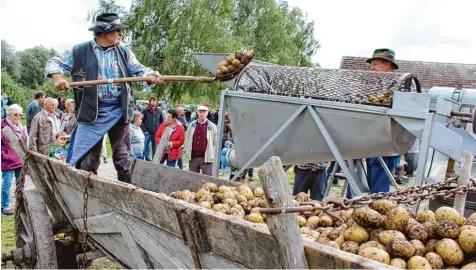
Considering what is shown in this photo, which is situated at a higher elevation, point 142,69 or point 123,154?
point 142,69

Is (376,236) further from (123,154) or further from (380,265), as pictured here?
(123,154)

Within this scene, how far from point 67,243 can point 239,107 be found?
9.66ft

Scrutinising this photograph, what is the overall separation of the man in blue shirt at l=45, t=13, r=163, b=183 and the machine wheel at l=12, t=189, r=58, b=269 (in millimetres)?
506

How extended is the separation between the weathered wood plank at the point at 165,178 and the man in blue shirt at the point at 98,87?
676mm

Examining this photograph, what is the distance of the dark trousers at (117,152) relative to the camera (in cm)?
414

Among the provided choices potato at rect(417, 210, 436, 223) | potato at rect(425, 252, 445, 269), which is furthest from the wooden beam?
potato at rect(417, 210, 436, 223)

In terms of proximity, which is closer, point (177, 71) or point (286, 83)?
point (286, 83)

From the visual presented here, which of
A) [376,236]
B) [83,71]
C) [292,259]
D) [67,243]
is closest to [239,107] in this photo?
[83,71]

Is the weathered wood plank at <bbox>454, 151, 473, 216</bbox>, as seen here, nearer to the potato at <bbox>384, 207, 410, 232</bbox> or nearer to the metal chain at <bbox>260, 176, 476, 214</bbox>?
the metal chain at <bbox>260, 176, 476, 214</bbox>

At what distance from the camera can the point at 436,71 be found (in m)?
27.3

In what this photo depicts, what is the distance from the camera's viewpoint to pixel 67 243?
384 centimetres

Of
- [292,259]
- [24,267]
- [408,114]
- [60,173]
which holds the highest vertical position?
[408,114]

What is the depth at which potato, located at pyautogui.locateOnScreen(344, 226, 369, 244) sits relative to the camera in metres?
2.18

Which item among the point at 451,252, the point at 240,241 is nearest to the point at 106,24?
the point at 240,241
